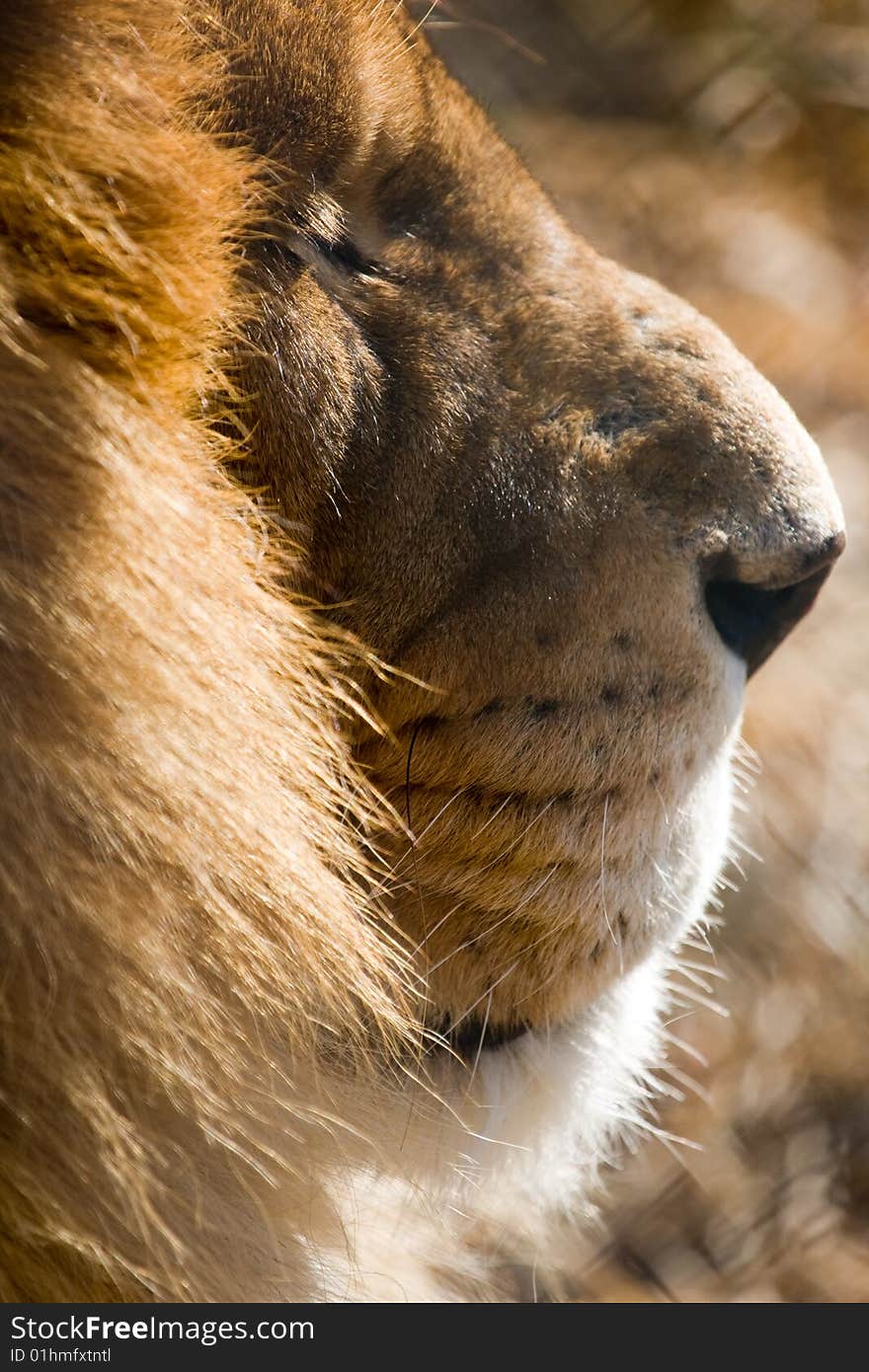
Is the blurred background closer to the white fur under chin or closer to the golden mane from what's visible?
the white fur under chin

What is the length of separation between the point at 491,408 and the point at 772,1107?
4.54 feet

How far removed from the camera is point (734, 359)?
113cm

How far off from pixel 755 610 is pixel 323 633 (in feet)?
1.07

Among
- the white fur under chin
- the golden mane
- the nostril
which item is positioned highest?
the nostril

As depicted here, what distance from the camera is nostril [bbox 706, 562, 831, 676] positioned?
1.03 meters

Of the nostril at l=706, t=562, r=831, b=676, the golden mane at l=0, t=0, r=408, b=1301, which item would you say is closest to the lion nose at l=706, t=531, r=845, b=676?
the nostril at l=706, t=562, r=831, b=676

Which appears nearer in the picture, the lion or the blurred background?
the lion

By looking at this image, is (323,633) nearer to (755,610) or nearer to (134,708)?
(134,708)

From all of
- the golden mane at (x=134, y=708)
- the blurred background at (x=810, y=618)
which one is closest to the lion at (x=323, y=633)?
the golden mane at (x=134, y=708)

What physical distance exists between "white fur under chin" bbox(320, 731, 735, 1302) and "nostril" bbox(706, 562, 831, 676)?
0.09 meters

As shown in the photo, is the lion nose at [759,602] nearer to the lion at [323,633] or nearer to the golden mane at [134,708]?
the lion at [323,633]

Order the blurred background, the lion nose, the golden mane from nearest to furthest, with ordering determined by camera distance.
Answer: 1. the golden mane
2. the lion nose
3. the blurred background
